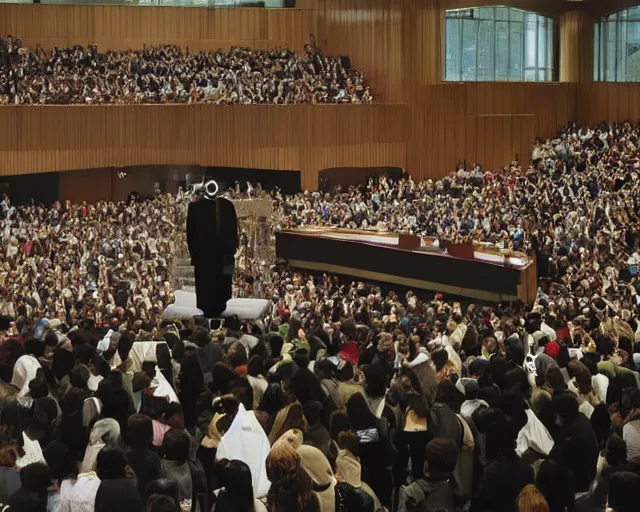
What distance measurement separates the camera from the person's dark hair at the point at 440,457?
16.8ft

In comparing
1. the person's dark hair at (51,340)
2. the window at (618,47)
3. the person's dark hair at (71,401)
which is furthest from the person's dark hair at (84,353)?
the window at (618,47)

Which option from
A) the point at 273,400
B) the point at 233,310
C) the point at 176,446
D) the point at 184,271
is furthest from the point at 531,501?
the point at 184,271

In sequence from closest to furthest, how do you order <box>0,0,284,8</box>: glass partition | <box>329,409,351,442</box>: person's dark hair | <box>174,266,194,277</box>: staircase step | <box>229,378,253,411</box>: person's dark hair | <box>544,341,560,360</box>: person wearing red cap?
1. <box>329,409,351,442</box>: person's dark hair
2. <box>229,378,253,411</box>: person's dark hair
3. <box>544,341,560,360</box>: person wearing red cap
4. <box>174,266,194,277</box>: staircase step
5. <box>0,0,284,8</box>: glass partition

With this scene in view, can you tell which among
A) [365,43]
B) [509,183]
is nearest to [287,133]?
[365,43]

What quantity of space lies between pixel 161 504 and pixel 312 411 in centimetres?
142

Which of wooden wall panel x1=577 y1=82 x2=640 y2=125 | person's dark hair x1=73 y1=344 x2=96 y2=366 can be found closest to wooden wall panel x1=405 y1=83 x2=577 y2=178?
wooden wall panel x1=577 y1=82 x2=640 y2=125

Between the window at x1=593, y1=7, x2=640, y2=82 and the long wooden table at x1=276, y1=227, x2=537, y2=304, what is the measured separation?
969 centimetres

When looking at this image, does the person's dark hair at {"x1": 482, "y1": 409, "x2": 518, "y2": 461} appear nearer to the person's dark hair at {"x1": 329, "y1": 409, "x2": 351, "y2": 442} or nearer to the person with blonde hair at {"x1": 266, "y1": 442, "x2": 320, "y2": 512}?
the person's dark hair at {"x1": 329, "y1": 409, "x2": 351, "y2": 442}

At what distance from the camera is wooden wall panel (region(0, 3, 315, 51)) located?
28766 mm

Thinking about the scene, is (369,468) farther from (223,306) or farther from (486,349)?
(223,306)

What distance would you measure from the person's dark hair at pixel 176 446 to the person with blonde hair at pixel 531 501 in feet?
4.96

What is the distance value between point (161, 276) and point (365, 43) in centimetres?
1208

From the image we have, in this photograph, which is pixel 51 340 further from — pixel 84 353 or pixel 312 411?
pixel 312 411

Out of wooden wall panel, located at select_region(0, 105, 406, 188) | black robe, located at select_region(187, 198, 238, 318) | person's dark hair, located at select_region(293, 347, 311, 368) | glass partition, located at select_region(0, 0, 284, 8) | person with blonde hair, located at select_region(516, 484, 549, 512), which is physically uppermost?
glass partition, located at select_region(0, 0, 284, 8)
